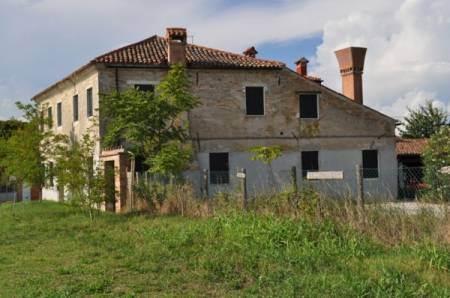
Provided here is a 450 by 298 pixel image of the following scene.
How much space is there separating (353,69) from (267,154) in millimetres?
10052

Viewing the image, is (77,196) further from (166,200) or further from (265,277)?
(265,277)

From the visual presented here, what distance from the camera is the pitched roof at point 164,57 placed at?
2767 centimetres

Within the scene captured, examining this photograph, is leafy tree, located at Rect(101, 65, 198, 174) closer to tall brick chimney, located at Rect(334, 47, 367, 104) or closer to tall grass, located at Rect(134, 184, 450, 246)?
tall grass, located at Rect(134, 184, 450, 246)

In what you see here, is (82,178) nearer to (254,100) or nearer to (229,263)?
(229,263)

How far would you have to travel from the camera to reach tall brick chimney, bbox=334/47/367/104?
34562mm

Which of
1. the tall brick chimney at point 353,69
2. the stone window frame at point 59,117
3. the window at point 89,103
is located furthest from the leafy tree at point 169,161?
the tall brick chimney at point 353,69

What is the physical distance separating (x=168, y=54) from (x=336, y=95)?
8.51m

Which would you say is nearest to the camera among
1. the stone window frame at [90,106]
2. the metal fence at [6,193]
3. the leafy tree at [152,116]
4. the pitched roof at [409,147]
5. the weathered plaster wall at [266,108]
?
the leafy tree at [152,116]

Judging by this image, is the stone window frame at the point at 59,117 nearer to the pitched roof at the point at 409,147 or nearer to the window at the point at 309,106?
the window at the point at 309,106

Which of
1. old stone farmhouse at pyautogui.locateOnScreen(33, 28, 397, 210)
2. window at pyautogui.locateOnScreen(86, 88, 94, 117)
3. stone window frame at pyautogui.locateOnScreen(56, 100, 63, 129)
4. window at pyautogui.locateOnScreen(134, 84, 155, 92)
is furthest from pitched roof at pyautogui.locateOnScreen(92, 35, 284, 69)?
stone window frame at pyautogui.locateOnScreen(56, 100, 63, 129)

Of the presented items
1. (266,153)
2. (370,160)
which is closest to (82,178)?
(266,153)

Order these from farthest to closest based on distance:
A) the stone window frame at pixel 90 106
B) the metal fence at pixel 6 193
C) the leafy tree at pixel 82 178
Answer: the metal fence at pixel 6 193
the stone window frame at pixel 90 106
the leafy tree at pixel 82 178

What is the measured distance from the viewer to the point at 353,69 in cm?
3462

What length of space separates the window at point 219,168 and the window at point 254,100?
8.13 feet
